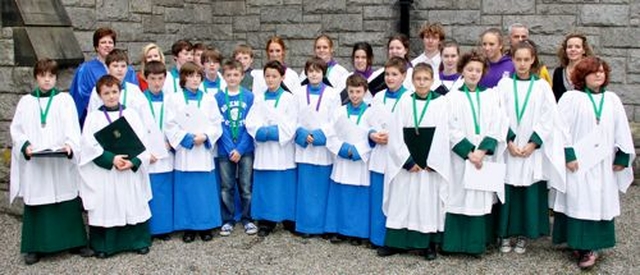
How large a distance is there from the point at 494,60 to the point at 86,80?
3.72 metres

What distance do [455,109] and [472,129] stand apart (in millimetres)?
207

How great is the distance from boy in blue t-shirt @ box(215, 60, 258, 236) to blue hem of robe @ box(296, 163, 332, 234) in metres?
0.51

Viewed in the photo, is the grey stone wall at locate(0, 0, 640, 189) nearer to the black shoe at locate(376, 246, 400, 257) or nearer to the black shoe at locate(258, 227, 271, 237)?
the black shoe at locate(258, 227, 271, 237)

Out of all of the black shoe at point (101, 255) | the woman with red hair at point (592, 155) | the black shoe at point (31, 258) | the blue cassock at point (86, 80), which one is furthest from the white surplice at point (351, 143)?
the black shoe at point (31, 258)

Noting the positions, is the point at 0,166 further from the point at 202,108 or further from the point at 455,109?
the point at 455,109

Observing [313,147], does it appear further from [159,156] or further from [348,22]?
[348,22]

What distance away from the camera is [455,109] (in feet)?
17.8

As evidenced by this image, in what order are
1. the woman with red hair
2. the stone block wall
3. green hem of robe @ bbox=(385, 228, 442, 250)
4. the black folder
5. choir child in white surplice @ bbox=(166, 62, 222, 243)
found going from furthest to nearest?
the stone block wall
the black folder
choir child in white surplice @ bbox=(166, 62, 222, 243)
green hem of robe @ bbox=(385, 228, 442, 250)
the woman with red hair

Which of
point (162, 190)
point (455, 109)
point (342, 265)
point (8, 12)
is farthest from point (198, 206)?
point (8, 12)

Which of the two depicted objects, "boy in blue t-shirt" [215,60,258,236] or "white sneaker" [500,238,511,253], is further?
"boy in blue t-shirt" [215,60,258,236]

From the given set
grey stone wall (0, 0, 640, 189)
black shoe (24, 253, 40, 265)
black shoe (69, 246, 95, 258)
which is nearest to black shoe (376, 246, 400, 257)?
black shoe (69, 246, 95, 258)

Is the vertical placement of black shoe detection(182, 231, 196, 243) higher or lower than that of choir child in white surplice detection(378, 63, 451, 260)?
lower

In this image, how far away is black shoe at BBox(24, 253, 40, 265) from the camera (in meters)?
5.71

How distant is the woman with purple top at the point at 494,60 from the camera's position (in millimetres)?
6004
